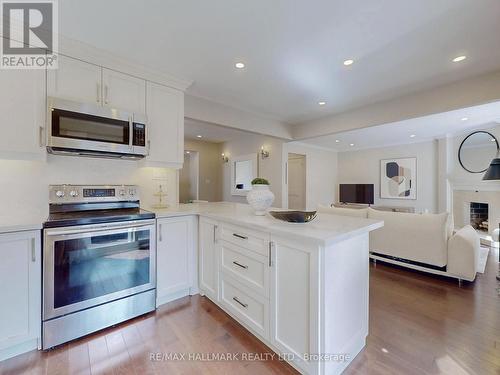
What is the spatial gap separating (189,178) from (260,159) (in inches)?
96.4

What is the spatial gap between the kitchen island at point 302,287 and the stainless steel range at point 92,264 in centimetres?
79

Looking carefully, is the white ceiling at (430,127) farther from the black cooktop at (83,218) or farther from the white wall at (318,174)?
the black cooktop at (83,218)

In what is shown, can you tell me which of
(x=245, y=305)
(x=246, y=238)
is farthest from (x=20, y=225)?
(x=245, y=305)

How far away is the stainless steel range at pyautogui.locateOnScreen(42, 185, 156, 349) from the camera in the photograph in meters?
1.65

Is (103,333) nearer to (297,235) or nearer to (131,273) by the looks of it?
(131,273)

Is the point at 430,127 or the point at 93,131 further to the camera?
the point at 430,127

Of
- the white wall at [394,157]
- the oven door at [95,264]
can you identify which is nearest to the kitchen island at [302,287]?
the oven door at [95,264]

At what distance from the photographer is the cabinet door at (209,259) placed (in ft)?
7.17

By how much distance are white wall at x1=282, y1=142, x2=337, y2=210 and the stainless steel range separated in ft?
13.8

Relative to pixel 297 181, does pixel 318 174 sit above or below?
above

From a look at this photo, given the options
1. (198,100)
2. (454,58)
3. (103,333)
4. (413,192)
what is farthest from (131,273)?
(413,192)

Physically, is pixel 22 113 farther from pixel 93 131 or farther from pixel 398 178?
pixel 398 178

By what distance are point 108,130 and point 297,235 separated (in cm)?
195

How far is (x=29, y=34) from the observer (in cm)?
177
